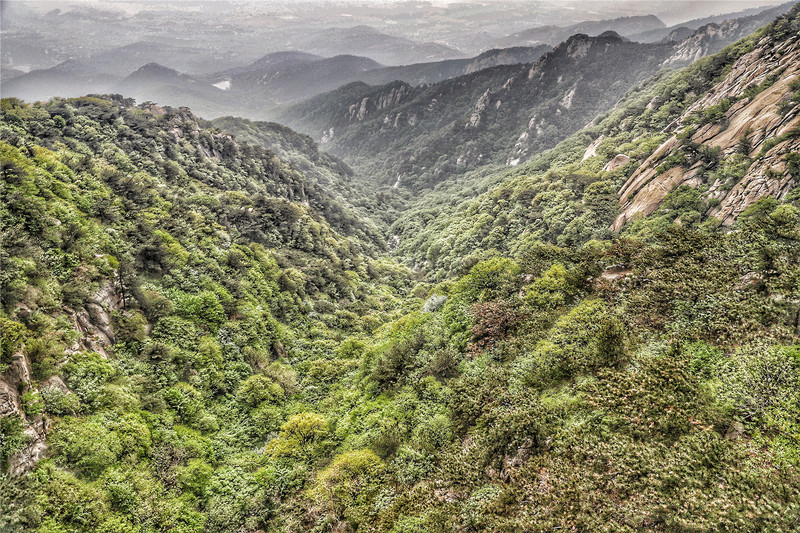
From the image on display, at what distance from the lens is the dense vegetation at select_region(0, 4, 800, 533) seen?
12.5 meters

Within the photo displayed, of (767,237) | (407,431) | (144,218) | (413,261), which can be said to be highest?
(767,237)

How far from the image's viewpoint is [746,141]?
143ft

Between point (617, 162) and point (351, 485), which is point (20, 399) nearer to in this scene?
point (351, 485)

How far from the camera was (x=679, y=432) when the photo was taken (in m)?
13.1

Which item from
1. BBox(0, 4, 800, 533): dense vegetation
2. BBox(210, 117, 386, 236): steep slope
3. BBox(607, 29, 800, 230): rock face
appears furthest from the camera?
BBox(210, 117, 386, 236): steep slope

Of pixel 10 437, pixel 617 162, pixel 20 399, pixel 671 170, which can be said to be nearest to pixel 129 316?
pixel 20 399

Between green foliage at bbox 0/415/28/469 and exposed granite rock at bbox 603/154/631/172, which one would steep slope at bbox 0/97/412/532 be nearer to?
green foliage at bbox 0/415/28/469

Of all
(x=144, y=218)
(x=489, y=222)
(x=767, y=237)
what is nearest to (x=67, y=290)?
(x=144, y=218)

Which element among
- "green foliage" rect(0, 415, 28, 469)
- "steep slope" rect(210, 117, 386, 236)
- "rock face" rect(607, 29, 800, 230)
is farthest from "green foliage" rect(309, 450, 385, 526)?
"steep slope" rect(210, 117, 386, 236)

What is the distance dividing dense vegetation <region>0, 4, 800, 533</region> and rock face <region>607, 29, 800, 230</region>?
12.1ft

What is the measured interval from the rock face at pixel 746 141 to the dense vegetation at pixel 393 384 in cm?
368

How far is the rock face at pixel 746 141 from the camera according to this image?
118ft

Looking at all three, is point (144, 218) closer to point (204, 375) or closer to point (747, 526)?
point (204, 375)

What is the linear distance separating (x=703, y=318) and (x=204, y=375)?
3296 centimetres
